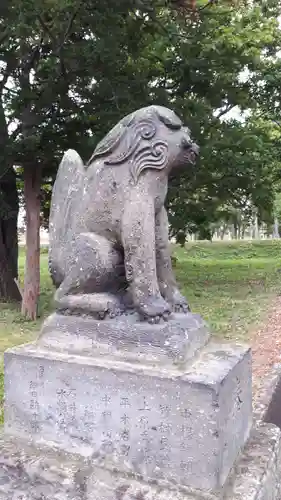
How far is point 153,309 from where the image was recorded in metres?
2.13

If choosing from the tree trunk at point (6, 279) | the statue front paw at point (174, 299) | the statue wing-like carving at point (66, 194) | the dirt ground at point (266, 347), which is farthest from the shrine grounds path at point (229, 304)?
the statue front paw at point (174, 299)

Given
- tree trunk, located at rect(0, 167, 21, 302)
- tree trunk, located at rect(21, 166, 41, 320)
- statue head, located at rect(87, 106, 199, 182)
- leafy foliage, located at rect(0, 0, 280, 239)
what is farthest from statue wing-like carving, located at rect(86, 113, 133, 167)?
tree trunk, located at rect(0, 167, 21, 302)

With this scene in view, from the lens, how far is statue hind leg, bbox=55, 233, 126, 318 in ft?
7.31

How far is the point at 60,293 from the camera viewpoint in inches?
92.3

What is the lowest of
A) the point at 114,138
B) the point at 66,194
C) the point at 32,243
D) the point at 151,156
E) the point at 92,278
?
the point at 92,278

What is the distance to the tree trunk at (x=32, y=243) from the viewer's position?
7121 mm

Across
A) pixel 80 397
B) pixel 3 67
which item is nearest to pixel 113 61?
pixel 3 67

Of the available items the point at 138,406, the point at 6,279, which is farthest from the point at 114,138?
the point at 6,279

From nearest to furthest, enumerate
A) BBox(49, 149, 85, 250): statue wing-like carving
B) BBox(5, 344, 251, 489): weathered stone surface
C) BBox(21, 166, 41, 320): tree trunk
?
BBox(5, 344, 251, 489): weathered stone surface < BBox(49, 149, 85, 250): statue wing-like carving < BBox(21, 166, 41, 320): tree trunk

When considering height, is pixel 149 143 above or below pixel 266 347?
above

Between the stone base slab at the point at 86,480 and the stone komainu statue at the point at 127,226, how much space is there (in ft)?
2.25

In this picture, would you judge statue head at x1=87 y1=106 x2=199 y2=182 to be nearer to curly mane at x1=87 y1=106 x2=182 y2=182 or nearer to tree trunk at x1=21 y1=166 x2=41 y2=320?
curly mane at x1=87 y1=106 x2=182 y2=182

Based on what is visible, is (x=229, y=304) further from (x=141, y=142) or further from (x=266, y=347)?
(x=141, y=142)

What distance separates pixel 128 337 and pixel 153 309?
17 centimetres
